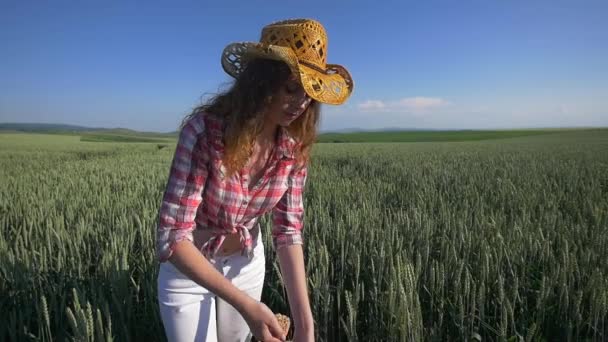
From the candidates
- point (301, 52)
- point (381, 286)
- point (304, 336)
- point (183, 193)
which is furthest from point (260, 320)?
point (381, 286)

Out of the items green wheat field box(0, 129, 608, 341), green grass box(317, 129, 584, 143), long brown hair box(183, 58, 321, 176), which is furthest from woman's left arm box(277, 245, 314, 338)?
green grass box(317, 129, 584, 143)

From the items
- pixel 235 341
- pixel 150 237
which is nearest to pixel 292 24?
pixel 235 341

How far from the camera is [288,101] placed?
1092mm

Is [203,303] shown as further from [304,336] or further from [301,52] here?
[301,52]

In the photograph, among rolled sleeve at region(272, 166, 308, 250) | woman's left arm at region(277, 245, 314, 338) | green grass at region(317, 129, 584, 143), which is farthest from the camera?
green grass at region(317, 129, 584, 143)

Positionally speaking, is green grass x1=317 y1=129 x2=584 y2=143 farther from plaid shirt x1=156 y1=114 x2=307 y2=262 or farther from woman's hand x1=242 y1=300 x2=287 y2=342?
woman's hand x1=242 y1=300 x2=287 y2=342

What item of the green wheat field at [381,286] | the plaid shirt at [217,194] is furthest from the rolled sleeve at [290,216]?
the green wheat field at [381,286]

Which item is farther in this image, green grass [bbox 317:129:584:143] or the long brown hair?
green grass [bbox 317:129:584:143]

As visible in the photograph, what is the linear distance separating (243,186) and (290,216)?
0.22 metres

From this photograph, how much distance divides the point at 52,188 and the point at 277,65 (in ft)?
14.4

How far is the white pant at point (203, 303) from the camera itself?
3.62 ft

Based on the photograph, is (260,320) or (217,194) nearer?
(260,320)

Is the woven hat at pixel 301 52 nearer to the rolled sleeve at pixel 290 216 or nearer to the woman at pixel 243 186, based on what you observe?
the woman at pixel 243 186

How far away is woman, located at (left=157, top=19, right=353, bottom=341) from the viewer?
943 mm
